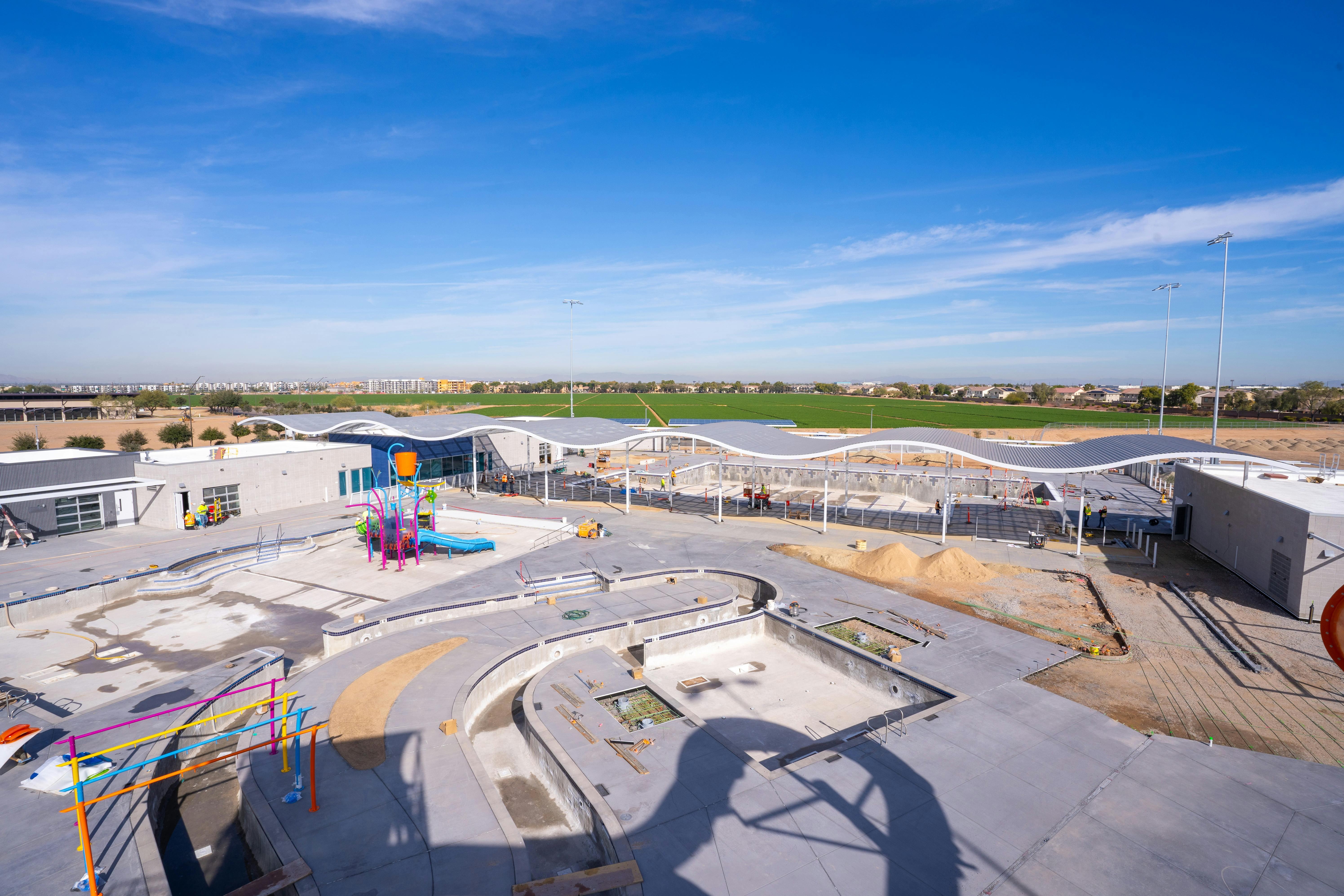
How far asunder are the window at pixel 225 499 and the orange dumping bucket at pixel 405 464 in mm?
11845

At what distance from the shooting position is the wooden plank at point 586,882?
903 cm

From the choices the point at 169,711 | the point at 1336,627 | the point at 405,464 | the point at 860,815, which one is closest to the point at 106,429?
the point at 405,464

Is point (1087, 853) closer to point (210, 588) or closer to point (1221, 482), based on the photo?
point (1221, 482)

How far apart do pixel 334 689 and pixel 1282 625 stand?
29.3 meters

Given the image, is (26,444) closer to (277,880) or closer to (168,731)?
(168,731)

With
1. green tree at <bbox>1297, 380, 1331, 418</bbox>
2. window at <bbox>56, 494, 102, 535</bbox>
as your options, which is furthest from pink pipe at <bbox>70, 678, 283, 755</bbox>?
green tree at <bbox>1297, 380, 1331, 418</bbox>

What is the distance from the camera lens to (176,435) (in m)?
60.2

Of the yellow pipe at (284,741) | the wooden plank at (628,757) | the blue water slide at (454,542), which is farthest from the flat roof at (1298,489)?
the blue water slide at (454,542)

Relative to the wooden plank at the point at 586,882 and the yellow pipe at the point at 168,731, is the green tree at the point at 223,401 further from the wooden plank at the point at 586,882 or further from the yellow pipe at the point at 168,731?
the wooden plank at the point at 586,882

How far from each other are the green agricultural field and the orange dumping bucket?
74581mm

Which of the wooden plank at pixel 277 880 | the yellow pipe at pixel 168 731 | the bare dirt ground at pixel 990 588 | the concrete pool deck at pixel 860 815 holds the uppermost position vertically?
the yellow pipe at pixel 168 731

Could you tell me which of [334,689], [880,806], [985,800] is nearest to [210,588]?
[334,689]

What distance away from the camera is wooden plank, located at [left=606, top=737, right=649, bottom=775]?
12.6 m

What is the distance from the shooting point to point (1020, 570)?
27281 millimetres
